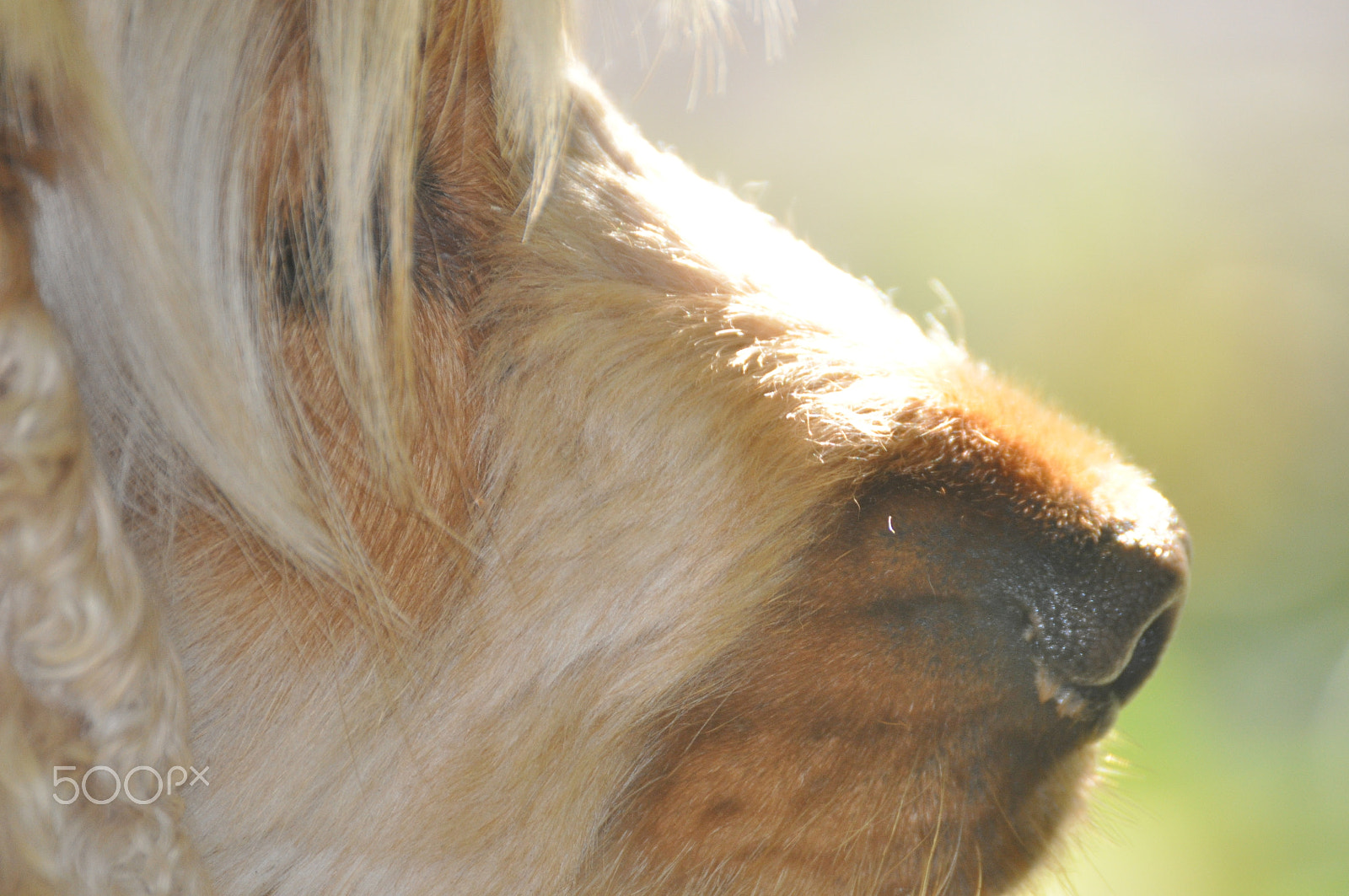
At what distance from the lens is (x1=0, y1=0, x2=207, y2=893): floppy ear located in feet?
2.27

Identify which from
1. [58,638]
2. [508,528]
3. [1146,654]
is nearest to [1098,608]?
[1146,654]

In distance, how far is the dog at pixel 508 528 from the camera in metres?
0.81

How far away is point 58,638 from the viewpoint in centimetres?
71

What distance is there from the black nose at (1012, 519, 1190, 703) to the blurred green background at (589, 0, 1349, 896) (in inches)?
69.8

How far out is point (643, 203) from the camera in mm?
1018

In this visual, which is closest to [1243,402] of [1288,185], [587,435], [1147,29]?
[1288,185]

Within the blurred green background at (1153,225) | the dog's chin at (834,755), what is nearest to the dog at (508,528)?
the dog's chin at (834,755)

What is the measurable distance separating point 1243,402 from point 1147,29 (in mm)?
1073

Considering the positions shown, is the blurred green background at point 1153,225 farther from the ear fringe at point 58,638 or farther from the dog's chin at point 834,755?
the ear fringe at point 58,638

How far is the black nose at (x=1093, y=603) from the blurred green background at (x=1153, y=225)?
177 centimetres

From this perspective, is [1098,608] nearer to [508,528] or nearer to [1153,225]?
[508,528]

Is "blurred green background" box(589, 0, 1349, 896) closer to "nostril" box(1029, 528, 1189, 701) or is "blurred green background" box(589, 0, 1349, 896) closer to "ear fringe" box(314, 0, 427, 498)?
"nostril" box(1029, 528, 1189, 701)

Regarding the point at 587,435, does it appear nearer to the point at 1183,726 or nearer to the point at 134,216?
the point at 134,216

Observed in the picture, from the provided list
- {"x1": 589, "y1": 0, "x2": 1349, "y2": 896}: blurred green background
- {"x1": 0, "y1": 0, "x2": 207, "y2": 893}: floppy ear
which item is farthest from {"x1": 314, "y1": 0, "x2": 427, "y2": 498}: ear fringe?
{"x1": 589, "y1": 0, "x2": 1349, "y2": 896}: blurred green background
